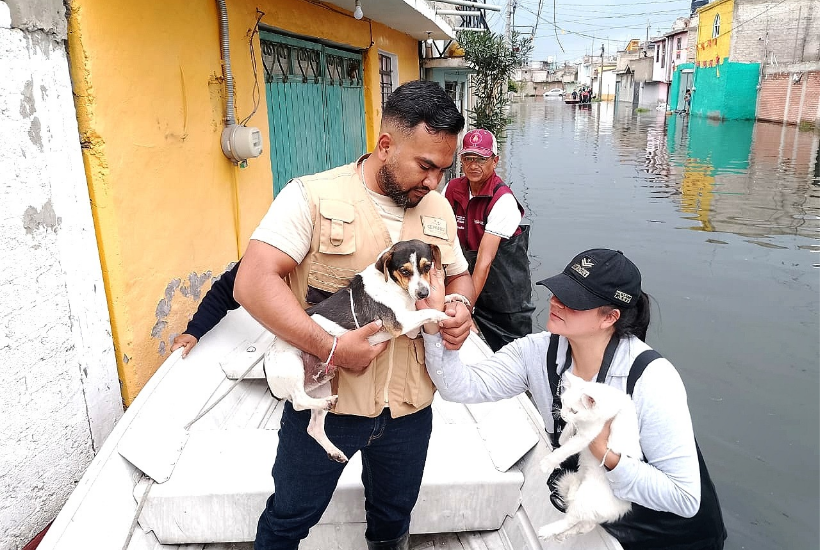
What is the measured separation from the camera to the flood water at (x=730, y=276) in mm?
5074

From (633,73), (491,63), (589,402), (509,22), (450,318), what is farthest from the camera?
(633,73)

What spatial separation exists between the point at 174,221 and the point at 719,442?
206 inches

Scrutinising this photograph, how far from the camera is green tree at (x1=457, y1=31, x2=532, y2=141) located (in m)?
15.2

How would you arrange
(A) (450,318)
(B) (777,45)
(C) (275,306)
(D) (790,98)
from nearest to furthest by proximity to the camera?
(C) (275,306), (A) (450,318), (D) (790,98), (B) (777,45)

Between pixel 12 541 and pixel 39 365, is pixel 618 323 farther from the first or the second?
pixel 12 541

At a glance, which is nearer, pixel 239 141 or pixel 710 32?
pixel 239 141

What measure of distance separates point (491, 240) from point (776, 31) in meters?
40.3

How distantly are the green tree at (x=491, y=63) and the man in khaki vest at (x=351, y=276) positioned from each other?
14.2 metres

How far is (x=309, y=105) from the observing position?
21.5 ft

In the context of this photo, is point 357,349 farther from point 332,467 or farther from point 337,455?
point 332,467

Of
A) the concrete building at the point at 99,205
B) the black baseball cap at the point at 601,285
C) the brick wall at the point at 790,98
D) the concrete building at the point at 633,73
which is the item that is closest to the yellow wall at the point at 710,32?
the brick wall at the point at 790,98

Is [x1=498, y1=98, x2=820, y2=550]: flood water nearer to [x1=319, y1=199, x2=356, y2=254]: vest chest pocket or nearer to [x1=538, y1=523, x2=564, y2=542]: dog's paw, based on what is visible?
[x1=538, y1=523, x2=564, y2=542]: dog's paw

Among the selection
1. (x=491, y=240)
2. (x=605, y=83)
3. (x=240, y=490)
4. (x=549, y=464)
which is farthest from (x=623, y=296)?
(x=605, y=83)

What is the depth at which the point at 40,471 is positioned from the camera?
2.74 metres
